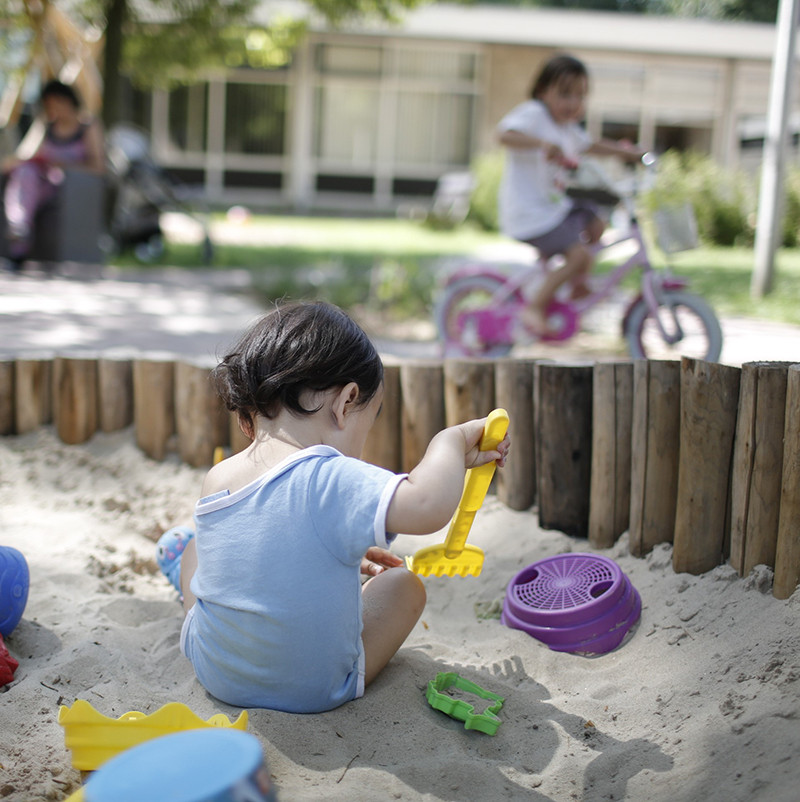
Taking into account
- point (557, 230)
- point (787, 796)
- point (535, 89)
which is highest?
point (535, 89)

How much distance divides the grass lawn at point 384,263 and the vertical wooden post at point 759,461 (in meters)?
3.65

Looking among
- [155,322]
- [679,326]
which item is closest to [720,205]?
[679,326]

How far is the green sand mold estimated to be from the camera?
203 cm

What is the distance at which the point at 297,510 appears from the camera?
Result: 1.88m

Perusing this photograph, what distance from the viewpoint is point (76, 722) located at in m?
1.79

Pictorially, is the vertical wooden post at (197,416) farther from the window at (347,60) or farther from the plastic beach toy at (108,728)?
the window at (347,60)

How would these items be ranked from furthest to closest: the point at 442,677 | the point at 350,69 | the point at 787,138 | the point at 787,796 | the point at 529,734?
the point at 350,69 < the point at 787,138 < the point at 442,677 < the point at 529,734 < the point at 787,796

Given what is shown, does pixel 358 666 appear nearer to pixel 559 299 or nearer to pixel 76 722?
pixel 76 722

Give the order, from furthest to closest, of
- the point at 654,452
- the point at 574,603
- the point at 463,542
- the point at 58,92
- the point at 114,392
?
1. the point at 58,92
2. the point at 114,392
3. the point at 654,452
4. the point at 574,603
5. the point at 463,542

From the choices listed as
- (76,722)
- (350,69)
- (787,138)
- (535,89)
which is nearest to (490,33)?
(350,69)

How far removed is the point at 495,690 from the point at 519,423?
1103 mm

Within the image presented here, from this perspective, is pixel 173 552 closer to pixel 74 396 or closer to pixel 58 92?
pixel 74 396

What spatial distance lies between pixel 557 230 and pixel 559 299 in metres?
0.41

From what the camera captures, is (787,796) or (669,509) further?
(669,509)
